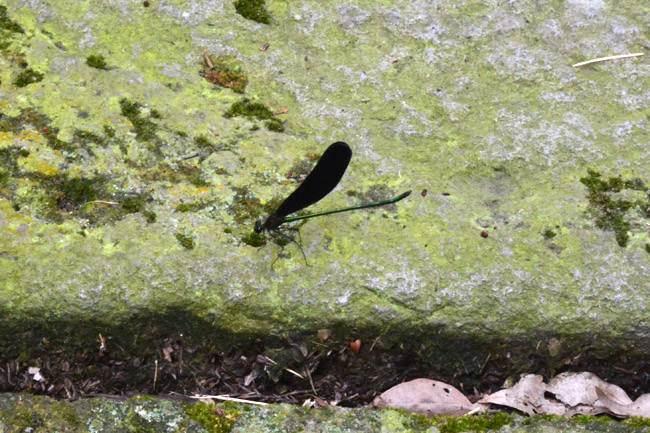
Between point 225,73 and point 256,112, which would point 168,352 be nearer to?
point 256,112

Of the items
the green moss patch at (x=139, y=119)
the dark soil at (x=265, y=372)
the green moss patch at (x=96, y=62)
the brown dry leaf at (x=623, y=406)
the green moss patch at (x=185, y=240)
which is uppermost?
the green moss patch at (x=96, y=62)

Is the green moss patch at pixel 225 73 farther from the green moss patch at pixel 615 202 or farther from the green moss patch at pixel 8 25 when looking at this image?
the green moss patch at pixel 615 202

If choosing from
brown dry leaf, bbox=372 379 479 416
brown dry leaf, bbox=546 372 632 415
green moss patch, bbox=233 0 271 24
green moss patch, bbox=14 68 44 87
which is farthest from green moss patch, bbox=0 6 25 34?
brown dry leaf, bbox=546 372 632 415

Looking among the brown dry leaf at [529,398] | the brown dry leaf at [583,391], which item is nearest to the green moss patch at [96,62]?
the brown dry leaf at [529,398]

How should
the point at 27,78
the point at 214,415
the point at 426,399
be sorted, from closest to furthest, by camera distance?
the point at 214,415 < the point at 426,399 < the point at 27,78

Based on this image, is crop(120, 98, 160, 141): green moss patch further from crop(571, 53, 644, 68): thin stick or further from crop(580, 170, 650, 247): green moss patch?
crop(571, 53, 644, 68): thin stick

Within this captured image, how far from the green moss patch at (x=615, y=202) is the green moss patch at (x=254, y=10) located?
1644 millimetres

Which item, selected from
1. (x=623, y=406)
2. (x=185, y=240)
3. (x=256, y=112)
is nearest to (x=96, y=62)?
(x=256, y=112)

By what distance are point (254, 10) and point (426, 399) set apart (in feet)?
6.49

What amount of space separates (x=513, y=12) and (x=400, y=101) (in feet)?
2.78

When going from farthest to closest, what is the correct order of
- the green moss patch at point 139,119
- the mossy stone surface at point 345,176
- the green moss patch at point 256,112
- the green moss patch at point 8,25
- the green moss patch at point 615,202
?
the green moss patch at point 8,25 < the green moss patch at point 256,112 < the green moss patch at point 139,119 < the green moss patch at point 615,202 < the mossy stone surface at point 345,176

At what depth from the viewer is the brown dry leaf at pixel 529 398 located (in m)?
2.50

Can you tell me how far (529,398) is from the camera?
2.52 metres

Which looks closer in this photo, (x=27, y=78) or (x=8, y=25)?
(x=27, y=78)
